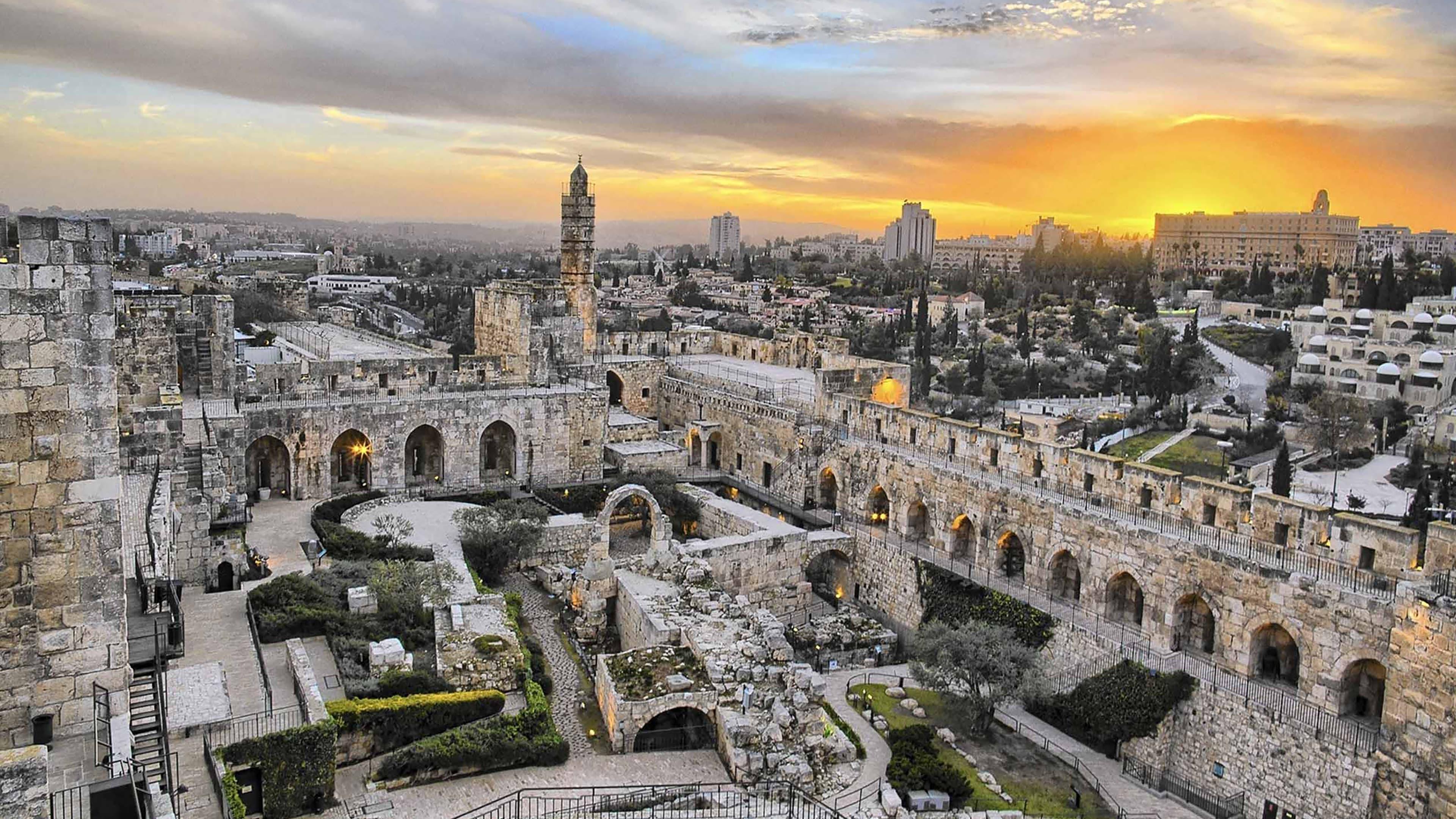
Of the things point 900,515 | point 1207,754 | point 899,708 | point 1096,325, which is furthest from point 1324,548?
point 1096,325

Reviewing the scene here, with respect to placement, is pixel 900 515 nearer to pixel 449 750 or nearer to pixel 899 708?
pixel 899 708

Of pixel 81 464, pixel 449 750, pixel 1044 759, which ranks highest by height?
pixel 81 464

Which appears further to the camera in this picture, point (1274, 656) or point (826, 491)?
point (826, 491)

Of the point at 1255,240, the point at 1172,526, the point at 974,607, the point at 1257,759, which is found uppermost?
the point at 1255,240

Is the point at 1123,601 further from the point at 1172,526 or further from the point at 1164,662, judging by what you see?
the point at 1164,662

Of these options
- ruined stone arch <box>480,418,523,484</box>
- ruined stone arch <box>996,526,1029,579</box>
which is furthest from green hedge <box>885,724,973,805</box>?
ruined stone arch <box>480,418,523,484</box>

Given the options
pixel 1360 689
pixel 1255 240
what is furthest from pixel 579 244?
pixel 1255 240
